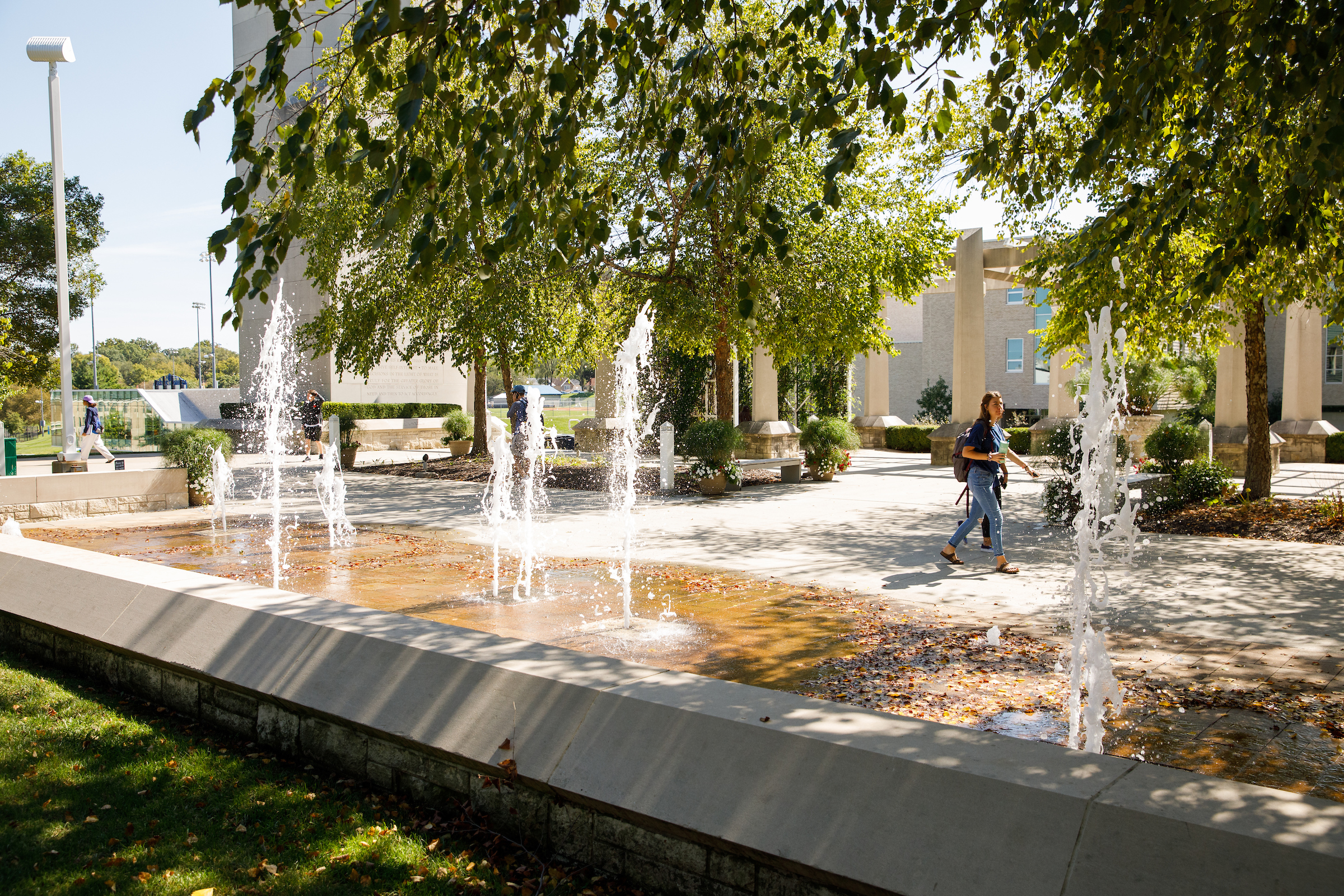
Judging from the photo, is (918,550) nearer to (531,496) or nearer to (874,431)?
(531,496)

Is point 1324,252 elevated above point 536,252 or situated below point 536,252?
below

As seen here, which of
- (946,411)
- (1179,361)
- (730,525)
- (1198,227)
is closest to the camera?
(1198,227)

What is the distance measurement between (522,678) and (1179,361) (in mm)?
33192

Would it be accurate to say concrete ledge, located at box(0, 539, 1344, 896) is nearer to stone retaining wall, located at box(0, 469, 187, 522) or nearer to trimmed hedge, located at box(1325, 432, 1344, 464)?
stone retaining wall, located at box(0, 469, 187, 522)

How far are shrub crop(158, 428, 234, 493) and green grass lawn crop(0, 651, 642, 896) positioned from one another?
34.9ft

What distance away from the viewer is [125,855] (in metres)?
3.39

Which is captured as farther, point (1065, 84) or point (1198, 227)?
point (1198, 227)

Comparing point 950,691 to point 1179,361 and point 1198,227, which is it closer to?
point 1198,227

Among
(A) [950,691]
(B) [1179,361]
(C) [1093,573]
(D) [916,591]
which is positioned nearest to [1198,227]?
(C) [1093,573]

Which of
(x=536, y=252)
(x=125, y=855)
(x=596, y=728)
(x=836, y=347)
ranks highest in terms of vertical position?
(x=536, y=252)

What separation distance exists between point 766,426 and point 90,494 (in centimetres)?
1442

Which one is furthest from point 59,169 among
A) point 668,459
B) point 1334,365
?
point 1334,365

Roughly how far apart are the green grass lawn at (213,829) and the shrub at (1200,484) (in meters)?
12.4

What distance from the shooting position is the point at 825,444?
1827 centimetres
